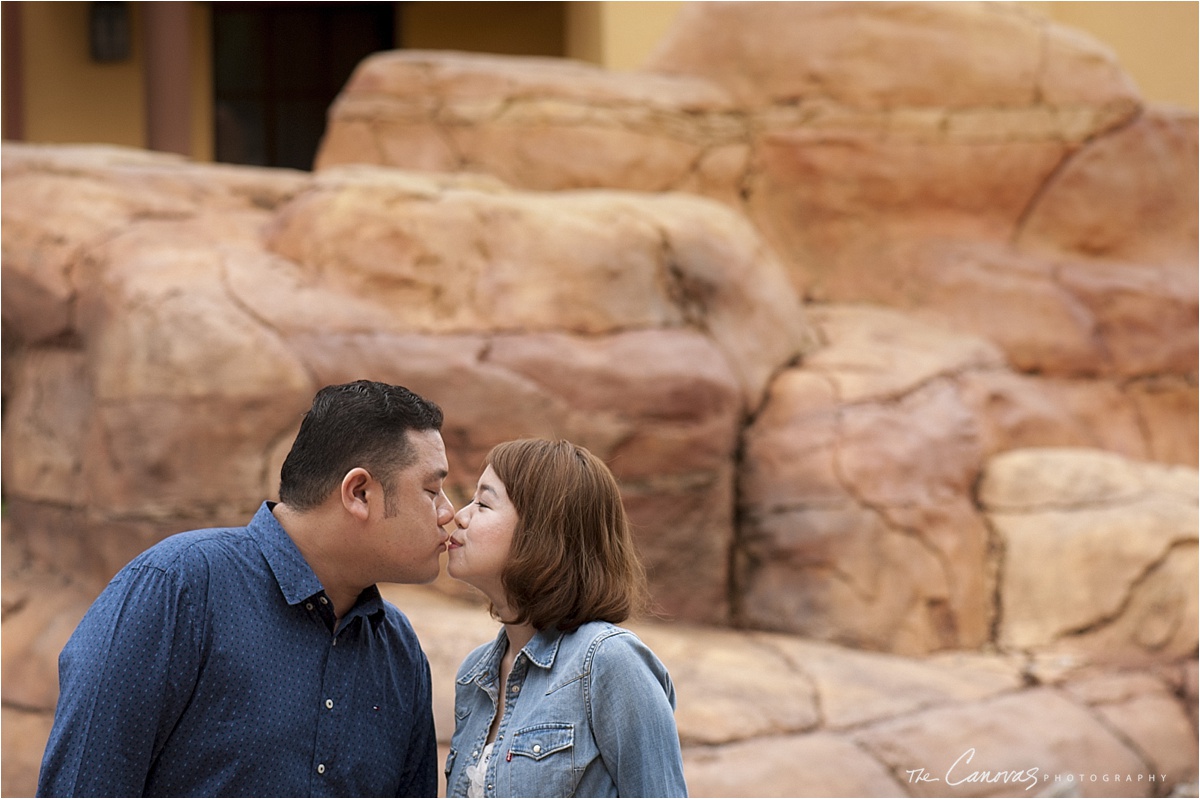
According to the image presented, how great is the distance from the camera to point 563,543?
6.31 ft

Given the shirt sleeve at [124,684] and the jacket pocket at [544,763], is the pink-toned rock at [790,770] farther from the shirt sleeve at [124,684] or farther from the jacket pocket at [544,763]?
the shirt sleeve at [124,684]

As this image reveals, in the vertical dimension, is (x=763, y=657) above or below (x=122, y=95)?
below

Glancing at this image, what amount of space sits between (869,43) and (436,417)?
19.3 feet

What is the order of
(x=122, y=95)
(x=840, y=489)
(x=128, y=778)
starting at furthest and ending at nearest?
1. (x=122, y=95)
2. (x=840, y=489)
3. (x=128, y=778)

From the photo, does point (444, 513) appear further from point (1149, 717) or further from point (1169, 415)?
point (1169, 415)

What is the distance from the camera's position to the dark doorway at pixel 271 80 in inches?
431

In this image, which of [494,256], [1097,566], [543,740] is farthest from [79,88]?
[543,740]

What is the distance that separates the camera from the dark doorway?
10945 millimetres

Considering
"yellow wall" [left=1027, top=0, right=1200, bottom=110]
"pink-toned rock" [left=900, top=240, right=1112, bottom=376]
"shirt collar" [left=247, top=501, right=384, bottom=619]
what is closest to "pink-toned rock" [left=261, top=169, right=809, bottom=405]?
"pink-toned rock" [left=900, top=240, right=1112, bottom=376]

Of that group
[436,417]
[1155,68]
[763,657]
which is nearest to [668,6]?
[1155,68]

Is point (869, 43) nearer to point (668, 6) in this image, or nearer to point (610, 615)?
point (668, 6)

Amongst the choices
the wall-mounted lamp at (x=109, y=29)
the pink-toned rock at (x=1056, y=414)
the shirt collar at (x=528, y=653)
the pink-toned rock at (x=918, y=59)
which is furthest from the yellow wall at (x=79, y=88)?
the shirt collar at (x=528, y=653)

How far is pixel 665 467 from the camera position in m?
5.05

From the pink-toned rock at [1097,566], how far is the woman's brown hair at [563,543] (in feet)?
12.9
